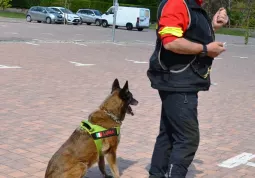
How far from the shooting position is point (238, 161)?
548cm

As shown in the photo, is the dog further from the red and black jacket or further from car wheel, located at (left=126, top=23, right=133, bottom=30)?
car wheel, located at (left=126, top=23, right=133, bottom=30)

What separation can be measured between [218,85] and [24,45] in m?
9.29

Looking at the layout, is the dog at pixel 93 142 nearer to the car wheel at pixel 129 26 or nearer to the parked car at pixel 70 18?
the car wheel at pixel 129 26

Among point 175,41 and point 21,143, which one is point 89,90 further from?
point 175,41

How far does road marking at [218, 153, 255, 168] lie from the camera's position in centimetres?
531

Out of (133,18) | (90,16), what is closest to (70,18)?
(90,16)

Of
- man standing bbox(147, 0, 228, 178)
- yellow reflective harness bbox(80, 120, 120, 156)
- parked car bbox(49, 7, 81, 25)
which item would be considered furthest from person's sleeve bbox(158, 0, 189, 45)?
parked car bbox(49, 7, 81, 25)

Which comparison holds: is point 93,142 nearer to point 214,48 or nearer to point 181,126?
point 181,126

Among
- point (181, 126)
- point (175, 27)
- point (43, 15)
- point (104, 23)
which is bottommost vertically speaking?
point (104, 23)

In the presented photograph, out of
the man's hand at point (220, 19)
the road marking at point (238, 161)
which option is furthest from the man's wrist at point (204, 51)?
the road marking at point (238, 161)

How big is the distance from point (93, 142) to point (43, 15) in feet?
125

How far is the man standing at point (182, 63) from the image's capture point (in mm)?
3400

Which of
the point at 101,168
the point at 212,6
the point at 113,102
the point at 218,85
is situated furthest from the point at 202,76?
the point at 218,85

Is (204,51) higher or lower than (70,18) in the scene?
higher
